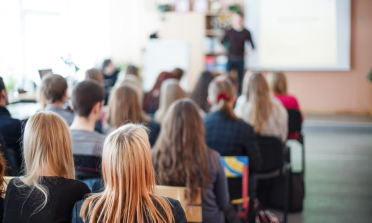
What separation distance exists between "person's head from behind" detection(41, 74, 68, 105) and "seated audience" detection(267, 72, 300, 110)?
7.29 feet

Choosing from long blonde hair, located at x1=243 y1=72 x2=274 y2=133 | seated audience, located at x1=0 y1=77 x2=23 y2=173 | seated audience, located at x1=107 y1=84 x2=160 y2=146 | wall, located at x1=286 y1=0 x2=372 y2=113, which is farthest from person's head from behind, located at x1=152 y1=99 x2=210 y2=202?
wall, located at x1=286 y1=0 x2=372 y2=113

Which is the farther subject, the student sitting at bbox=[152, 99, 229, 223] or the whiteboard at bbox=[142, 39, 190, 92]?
the whiteboard at bbox=[142, 39, 190, 92]

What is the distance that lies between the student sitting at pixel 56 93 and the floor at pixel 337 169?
200 cm

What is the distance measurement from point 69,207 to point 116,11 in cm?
789

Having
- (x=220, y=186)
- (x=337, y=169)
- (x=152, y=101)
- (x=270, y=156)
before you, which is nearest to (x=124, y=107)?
(x=220, y=186)

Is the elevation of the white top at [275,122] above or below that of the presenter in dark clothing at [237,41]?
below

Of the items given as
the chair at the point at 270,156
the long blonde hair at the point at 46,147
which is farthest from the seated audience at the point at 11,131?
the chair at the point at 270,156

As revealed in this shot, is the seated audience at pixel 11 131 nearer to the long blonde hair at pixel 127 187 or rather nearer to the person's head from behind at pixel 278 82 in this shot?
the long blonde hair at pixel 127 187

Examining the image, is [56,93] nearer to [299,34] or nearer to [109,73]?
[109,73]

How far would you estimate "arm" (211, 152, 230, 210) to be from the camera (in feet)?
6.30

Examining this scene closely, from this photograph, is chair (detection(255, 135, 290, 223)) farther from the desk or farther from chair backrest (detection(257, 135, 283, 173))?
the desk

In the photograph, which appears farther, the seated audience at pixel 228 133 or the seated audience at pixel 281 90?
the seated audience at pixel 281 90

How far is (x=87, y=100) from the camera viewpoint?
2314 mm

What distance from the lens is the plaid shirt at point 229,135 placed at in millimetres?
2508
